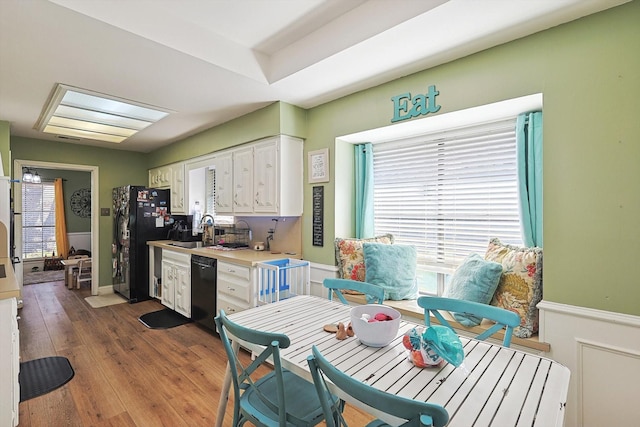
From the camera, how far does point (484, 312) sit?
1662mm

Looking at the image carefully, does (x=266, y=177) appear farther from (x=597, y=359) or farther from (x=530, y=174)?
(x=597, y=359)

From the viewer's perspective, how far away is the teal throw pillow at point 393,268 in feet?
8.86

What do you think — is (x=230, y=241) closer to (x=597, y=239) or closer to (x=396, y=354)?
(x=396, y=354)

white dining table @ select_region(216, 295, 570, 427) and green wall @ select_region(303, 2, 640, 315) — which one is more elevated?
green wall @ select_region(303, 2, 640, 315)

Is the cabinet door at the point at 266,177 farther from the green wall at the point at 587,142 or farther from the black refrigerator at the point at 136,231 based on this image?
the black refrigerator at the point at 136,231

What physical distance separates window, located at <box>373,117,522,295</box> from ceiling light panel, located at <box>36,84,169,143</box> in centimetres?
258

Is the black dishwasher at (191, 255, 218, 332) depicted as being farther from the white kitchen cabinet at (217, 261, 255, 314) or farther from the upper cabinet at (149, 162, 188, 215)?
the upper cabinet at (149, 162, 188, 215)

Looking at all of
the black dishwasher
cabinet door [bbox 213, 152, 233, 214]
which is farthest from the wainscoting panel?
cabinet door [bbox 213, 152, 233, 214]

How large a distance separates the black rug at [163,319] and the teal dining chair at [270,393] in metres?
2.69

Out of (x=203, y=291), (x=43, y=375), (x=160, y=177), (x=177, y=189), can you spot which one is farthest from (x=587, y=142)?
(x=160, y=177)

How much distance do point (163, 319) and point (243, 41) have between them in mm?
3431

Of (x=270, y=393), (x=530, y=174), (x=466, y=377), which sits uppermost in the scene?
(x=530, y=174)

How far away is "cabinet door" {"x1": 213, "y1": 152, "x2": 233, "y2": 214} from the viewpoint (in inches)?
152

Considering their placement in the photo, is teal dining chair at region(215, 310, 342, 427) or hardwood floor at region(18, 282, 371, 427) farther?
hardwood floor at region(18, 282, 371, 427)
